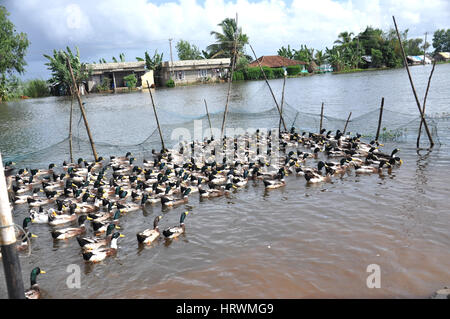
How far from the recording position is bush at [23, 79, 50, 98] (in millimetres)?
61812

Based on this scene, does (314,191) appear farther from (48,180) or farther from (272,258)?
(48,180)

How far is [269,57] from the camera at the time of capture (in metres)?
72.7

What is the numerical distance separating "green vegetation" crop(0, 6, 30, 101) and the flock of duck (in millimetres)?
32541

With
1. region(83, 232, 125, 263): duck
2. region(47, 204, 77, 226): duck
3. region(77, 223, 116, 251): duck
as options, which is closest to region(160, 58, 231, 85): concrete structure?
region(47, 204, 77, 226): duck

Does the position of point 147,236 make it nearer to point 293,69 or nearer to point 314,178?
point 314,178

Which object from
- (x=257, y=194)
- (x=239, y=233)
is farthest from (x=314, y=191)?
(x=239, y=233)

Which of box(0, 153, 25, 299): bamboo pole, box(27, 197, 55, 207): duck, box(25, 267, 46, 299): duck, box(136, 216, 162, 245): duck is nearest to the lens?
box(0, 153, 25, 299): bamboo pole

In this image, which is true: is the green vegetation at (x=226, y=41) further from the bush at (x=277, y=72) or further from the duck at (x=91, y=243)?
the duck at (x=91, y=243)

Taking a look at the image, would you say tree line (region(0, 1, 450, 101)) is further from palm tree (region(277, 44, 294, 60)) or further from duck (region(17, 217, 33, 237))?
duck (region(17, 217, 33, 237))

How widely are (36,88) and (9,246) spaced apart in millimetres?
66506

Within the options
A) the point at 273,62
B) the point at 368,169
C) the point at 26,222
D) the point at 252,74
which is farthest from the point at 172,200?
the point at 273,62

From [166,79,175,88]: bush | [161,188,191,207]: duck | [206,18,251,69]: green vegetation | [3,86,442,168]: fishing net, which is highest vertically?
[206,18,251,69]: green vegetation

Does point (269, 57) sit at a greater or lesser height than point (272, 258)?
greater

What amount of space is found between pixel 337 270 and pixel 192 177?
7446mm
